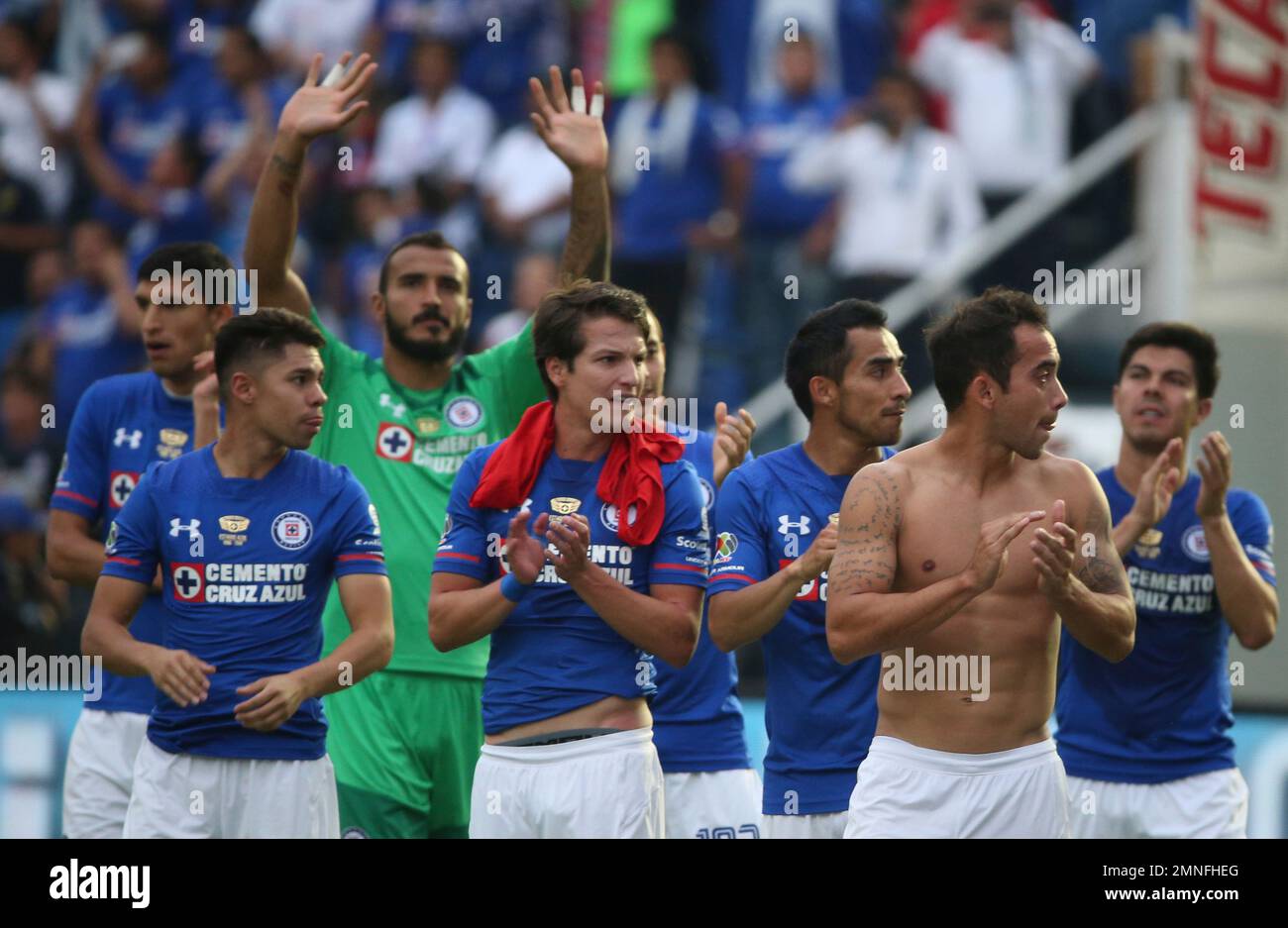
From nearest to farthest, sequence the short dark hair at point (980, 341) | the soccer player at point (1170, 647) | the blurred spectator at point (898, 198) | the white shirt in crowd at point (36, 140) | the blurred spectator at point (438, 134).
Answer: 1. the short dark hair at point (980, 341)
2. the soccer player at point (1170, 647)
3. the blurred spectator at point (898, 198)
4. the blurred spectator at point (438, 134)
5. the white shirt in crowd at point (36, 140)

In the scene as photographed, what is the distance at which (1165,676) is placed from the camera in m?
7.10

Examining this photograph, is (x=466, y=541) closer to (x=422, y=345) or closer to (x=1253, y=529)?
(x=422, y=345)

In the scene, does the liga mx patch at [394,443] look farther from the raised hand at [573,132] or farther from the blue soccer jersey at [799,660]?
the blue soccer jersey at [799,660]

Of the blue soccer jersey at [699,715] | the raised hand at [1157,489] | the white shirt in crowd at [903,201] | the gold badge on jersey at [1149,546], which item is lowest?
the blue soccer jersey at [699,715]

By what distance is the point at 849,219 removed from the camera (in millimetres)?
12641

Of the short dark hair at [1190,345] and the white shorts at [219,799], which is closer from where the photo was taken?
the white shorts at [219,799]

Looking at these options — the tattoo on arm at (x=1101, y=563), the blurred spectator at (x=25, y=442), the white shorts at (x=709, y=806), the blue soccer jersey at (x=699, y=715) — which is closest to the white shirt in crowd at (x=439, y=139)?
the blurred spectator at (x=25, y=442)

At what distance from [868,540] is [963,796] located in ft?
2.51

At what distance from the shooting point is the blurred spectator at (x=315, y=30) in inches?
601

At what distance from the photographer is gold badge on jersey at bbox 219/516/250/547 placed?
6113 millimetres

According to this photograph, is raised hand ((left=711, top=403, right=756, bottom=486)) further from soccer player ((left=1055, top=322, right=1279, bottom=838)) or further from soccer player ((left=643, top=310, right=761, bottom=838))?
soccer player ((left=1055, top=322, right=1279, bottom=838))
